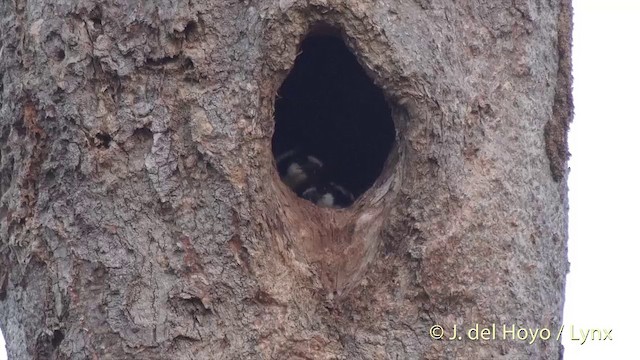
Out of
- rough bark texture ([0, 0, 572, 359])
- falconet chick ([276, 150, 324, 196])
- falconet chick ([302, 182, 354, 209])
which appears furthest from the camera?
falconet chick ([276, 150, 324, 196])

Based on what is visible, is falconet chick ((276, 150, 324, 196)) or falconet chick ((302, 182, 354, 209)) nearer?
falconet chick ((302, 182, 354, 209))

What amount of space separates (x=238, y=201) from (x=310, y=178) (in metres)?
1.13

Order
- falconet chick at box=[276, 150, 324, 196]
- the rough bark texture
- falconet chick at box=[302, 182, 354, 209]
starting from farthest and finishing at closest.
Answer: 1. falconet chick at box=[276, 150, 324, 196]
2. falconet chick at box=[302, 182, 354, 209]
3. the rough bark texture

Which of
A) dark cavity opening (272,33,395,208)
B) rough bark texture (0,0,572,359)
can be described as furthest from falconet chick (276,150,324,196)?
rough bark texture (0,0,572,359)

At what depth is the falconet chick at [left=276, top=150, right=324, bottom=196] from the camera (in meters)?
3.28

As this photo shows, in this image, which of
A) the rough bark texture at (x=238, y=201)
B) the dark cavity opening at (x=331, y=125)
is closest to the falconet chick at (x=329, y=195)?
the dark cavity opening at (x=331, y=125)

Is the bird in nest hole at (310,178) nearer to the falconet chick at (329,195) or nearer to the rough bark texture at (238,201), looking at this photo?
the falconet chick at (329,195)

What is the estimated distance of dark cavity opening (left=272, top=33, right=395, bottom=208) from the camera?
319 cm

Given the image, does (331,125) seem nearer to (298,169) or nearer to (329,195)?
(298,169)

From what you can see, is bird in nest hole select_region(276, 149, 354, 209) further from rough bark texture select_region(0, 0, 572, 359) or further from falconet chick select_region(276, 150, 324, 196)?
rough bark texture select_region(0, 0, 572, 359)

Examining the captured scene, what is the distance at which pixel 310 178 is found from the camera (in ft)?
10.7

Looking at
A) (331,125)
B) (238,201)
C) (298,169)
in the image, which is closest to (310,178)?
(298,169)

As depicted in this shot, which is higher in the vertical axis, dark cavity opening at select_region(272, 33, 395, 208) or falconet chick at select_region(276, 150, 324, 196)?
dark cavity opening at select_region(272, 33, 395, 208)

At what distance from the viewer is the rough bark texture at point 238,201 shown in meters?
2.14
